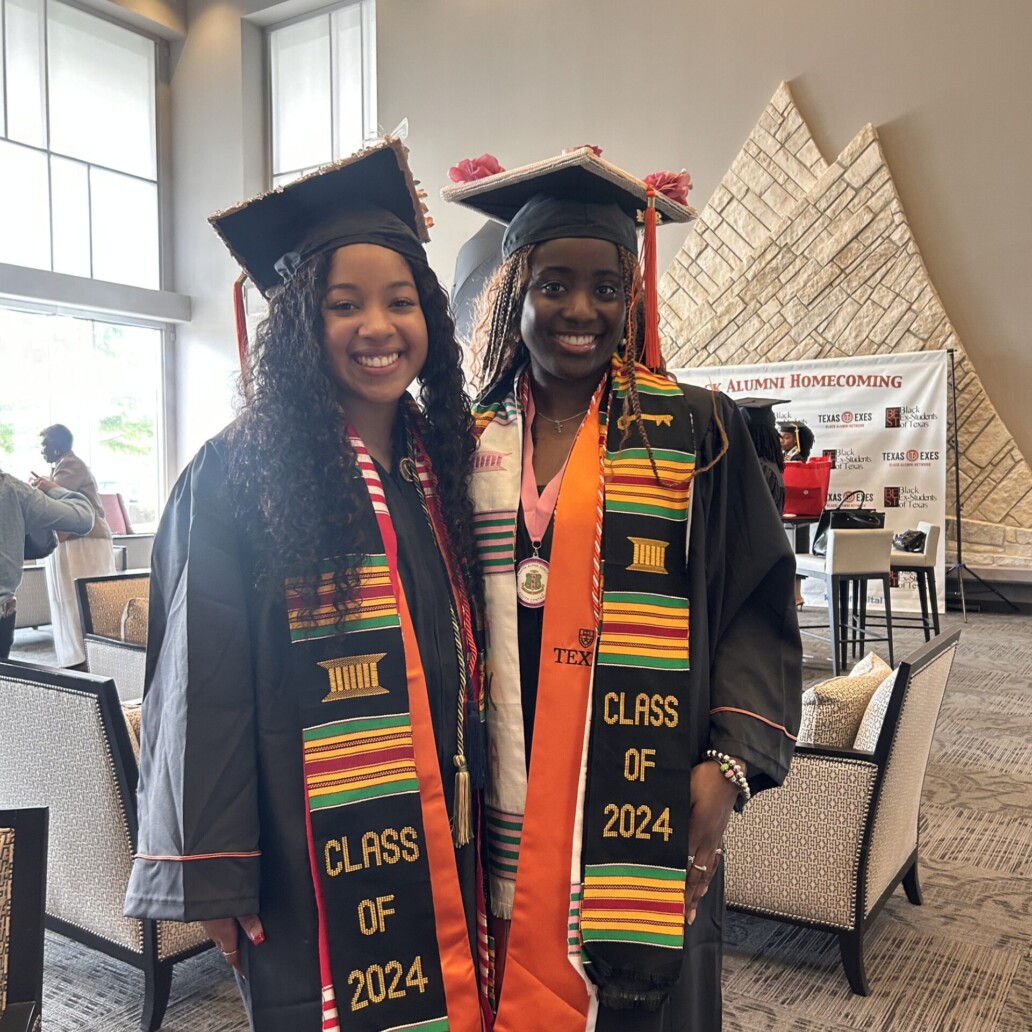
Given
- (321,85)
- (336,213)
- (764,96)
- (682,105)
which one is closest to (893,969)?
(336,213)

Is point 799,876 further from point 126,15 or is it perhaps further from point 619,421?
point 126,15

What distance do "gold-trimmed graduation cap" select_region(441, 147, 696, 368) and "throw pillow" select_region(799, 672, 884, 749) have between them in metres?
1.31

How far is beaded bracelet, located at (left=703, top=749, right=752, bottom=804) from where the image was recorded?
1.23 meters

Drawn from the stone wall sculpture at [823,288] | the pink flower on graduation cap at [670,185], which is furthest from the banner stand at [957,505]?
the pink flower on graduation cap at [670,185]

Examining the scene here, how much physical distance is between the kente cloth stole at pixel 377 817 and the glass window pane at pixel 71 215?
1083 cm

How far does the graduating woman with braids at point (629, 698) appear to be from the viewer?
1.22 m

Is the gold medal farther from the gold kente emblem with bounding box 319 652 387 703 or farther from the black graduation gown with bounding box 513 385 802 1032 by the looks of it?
the gold kente emblem with bounding box 319 652 387 703

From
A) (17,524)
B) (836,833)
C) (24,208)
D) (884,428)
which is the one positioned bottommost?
(836,833)

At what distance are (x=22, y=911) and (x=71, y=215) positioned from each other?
11.1 m

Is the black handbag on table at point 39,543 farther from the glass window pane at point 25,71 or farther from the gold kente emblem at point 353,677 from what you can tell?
the glass window pane at point 25,71

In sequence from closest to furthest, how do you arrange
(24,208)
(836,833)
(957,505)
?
(836,833) < (957,505) < (24,208)

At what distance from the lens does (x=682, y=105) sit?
28.1 feet

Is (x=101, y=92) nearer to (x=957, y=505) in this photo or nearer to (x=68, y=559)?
(x=68, y=559)

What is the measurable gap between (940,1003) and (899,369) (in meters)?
6.16
